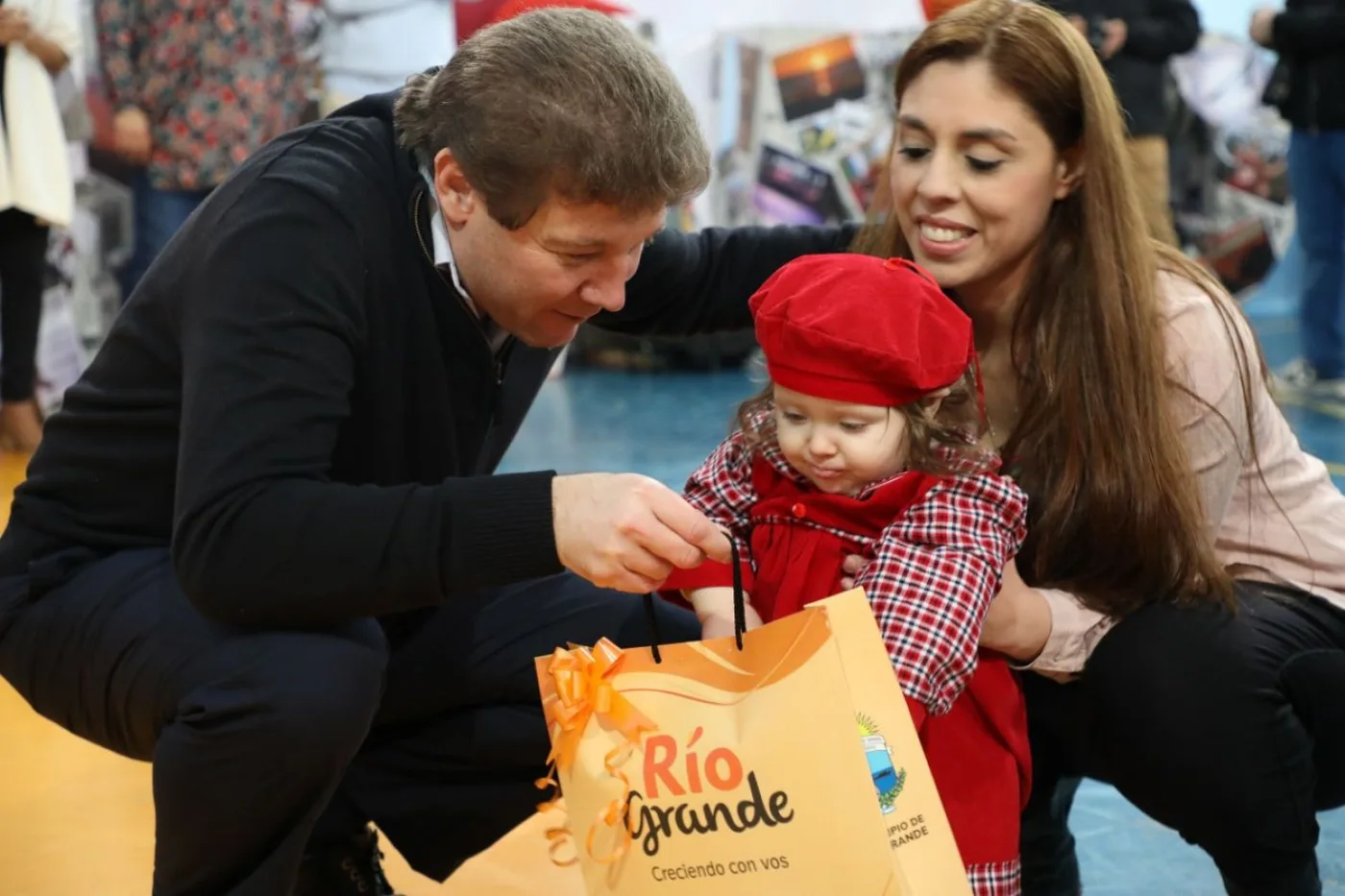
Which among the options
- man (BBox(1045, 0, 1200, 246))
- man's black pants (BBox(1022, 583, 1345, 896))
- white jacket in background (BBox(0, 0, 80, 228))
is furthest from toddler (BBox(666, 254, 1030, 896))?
man (BBox(1045, 0, 1200, 246))

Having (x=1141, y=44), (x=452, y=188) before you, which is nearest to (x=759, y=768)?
(x=452, y=188)

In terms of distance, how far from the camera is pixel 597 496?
1620 mm

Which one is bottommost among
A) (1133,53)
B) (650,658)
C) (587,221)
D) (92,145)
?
(92,145)

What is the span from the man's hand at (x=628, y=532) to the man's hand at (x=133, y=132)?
4.23 metres

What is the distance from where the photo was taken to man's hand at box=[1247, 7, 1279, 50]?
5.92 meters

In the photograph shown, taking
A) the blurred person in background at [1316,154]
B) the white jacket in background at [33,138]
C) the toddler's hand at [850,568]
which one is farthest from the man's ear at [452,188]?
the blurred person in background at [1316,154]

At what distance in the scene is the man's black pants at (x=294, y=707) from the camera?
5.66 ft

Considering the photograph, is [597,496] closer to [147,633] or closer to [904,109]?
[147,633]

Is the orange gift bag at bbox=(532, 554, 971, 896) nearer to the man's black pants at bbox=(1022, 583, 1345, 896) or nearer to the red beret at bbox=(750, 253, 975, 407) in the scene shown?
the red beret at bbox=(750, 253, 975, 407)

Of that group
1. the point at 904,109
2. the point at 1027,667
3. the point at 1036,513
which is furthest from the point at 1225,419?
the point at 904,109

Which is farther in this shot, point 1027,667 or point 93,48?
point 93,48

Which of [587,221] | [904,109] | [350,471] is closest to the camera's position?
[587,221]

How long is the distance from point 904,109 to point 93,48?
17.2 ft

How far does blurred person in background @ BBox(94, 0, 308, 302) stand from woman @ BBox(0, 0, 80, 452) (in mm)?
199
